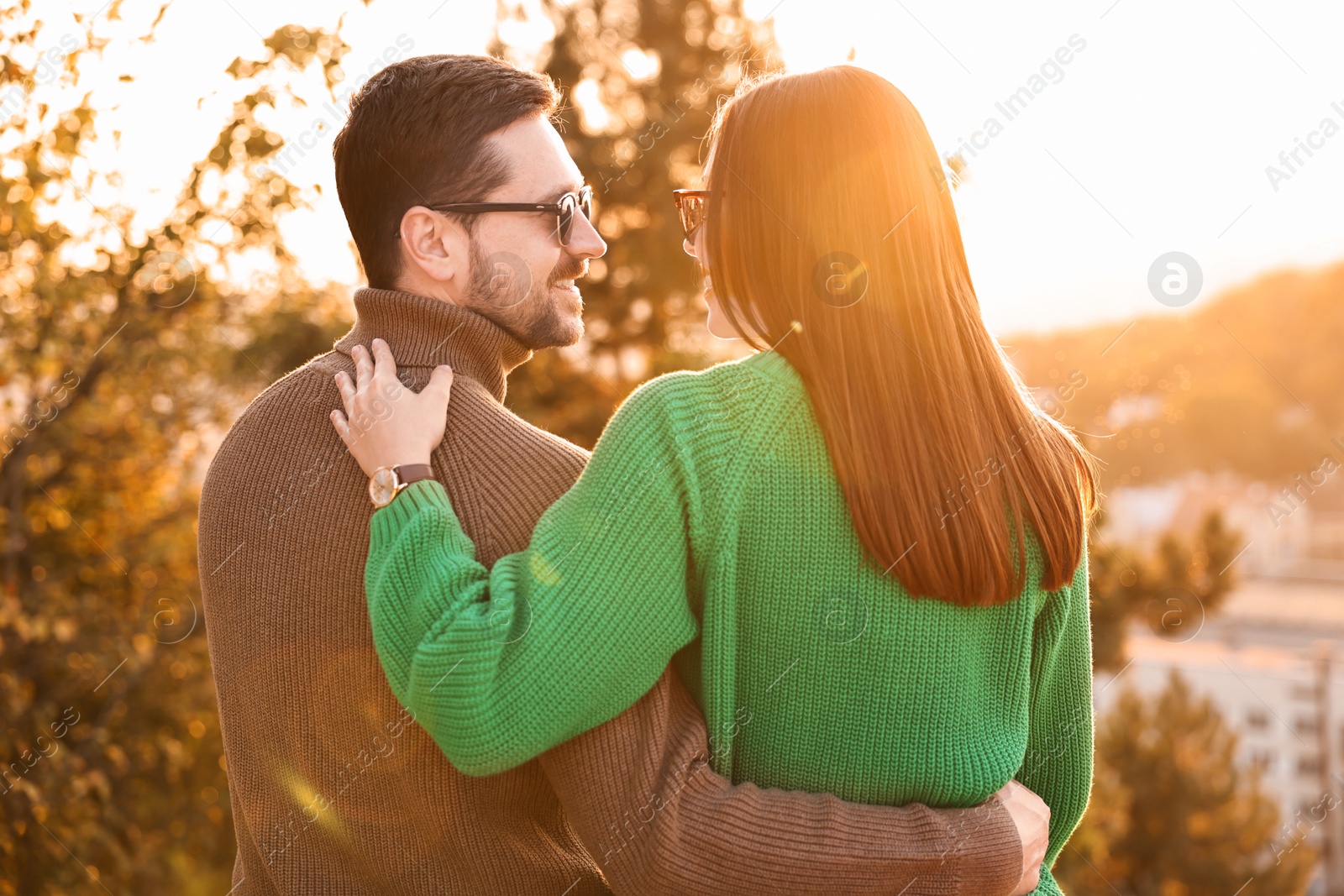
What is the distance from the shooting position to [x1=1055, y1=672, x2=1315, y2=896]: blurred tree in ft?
63.3

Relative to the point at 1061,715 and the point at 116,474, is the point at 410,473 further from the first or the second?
the point at 116,474

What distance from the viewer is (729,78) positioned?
8102 millimetres

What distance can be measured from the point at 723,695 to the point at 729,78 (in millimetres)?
7517

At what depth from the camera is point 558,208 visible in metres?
1.72

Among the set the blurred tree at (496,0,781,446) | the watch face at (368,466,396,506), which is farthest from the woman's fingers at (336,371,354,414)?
the blurred tree at (496,0,781,446)

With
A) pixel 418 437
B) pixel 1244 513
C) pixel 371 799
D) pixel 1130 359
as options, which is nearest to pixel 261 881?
pixel 371 799

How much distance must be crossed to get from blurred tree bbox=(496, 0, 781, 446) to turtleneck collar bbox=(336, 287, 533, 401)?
19.2ft

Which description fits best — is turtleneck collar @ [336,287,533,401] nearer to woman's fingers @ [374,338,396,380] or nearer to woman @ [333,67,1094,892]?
woman's fingers @ [374,338,396,380]

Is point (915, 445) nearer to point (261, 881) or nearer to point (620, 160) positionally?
point (261, 881)

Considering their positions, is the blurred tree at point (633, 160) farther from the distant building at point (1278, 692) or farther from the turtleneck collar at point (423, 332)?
the distant building at point (1278, 692)

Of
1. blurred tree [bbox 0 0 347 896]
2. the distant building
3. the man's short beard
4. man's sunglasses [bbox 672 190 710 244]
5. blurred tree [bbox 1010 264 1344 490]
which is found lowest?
the distant building

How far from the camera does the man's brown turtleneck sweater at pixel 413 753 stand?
1268 mm

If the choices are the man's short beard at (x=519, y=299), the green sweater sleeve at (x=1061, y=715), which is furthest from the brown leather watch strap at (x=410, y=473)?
the green sweater sleeve at (x=1061, y=715)

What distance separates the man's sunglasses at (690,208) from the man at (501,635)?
0.89ft
